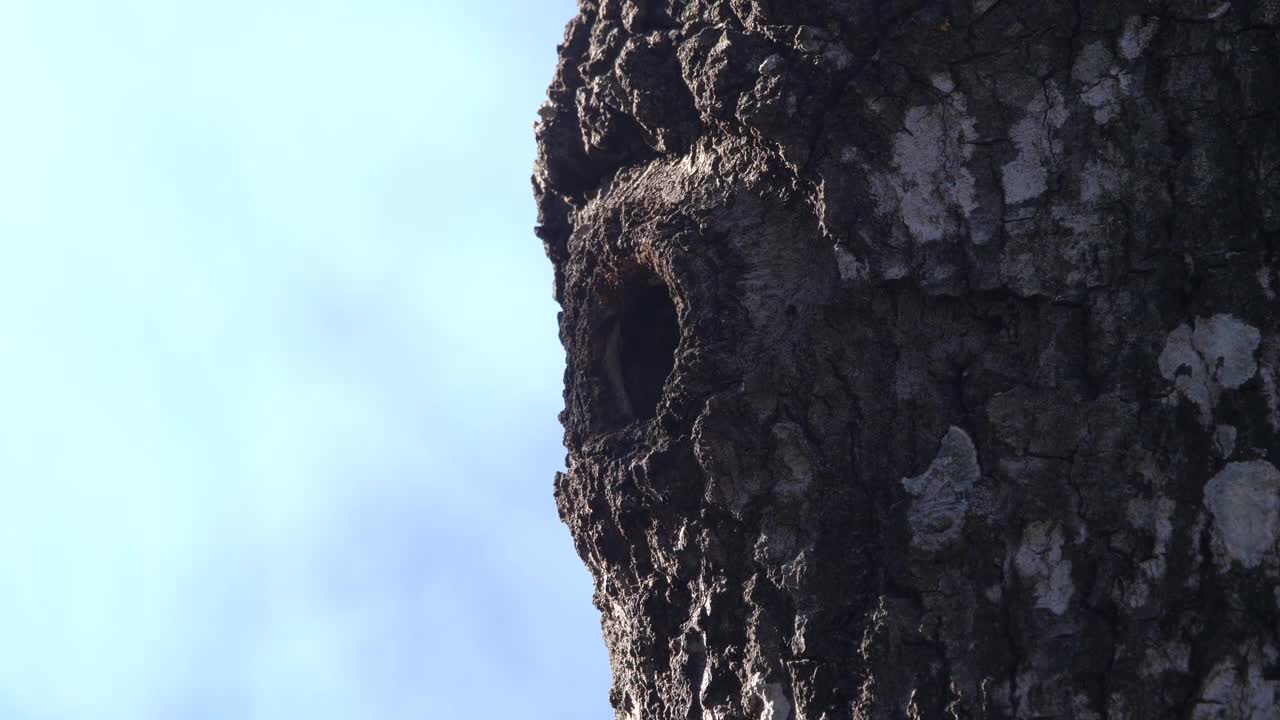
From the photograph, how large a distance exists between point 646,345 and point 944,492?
29.9 inches

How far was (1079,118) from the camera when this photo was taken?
1687mm

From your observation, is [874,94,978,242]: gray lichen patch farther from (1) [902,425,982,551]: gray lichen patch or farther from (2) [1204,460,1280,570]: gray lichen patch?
(2) [1204,460,1280,570]: gray lichen patch

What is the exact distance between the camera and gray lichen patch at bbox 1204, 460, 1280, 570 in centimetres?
148

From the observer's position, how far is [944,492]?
1633 millimetres

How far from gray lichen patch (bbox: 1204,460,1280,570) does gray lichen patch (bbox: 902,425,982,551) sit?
0.28 m

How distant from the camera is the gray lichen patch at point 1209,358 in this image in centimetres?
154

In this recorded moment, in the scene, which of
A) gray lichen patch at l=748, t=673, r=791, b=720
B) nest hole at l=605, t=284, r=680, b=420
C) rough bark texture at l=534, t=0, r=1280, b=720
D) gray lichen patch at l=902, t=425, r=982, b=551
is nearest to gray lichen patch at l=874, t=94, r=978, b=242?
rough bark texture at l=534, t=0, r=1280, b=720

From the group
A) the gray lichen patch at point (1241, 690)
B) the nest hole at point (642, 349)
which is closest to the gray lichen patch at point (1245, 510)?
the gray lichen patch at point (1241, 690)

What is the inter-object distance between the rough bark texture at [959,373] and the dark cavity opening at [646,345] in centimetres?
20

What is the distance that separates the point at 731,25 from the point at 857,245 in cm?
43

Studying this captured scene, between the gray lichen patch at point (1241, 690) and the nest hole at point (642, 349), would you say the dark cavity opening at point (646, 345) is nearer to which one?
the nest hole at point (642, 349)

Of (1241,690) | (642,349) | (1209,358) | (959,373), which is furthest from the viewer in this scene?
(642,349)

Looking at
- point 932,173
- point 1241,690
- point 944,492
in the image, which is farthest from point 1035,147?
point 1241,690

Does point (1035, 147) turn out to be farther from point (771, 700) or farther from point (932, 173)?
point (771, 700)
